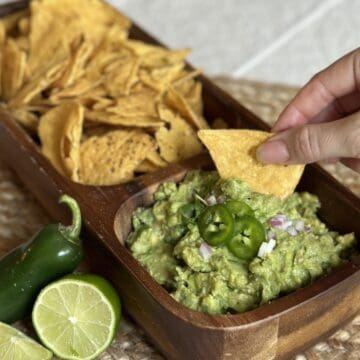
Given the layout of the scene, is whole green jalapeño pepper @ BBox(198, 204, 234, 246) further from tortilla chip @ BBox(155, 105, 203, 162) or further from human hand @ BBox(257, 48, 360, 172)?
tortilla chip @ BBox(155, 105, 203, 162)

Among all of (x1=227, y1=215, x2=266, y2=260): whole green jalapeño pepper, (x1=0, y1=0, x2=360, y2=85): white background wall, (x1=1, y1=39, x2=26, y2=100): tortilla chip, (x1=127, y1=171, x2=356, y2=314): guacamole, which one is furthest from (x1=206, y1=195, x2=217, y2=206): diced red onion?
(x1=0, y1=0, x2=360, y2=85): white background wall

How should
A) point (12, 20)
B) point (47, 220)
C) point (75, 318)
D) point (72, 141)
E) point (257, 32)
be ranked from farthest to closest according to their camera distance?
point (257, 32), point (12, 20), point (47, 220), point (72, 141), point (75, 318)

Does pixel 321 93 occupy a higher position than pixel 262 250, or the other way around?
pixel 321 93

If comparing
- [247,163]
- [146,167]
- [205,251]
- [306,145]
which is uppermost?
[306,145]

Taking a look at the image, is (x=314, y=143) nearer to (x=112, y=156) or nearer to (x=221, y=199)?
(x=221, y=199)

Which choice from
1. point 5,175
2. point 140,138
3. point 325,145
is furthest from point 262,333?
point 5,175

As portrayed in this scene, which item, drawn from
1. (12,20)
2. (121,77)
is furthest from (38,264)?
(12,20)
